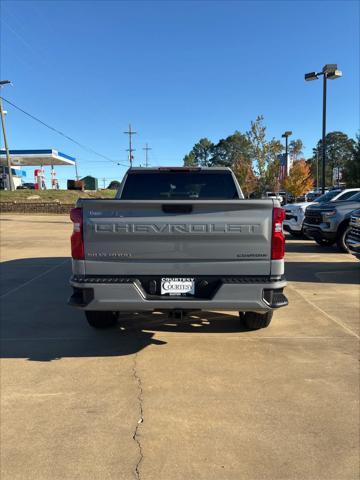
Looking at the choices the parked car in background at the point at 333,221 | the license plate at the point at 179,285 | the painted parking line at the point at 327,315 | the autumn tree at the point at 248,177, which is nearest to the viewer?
the license plate at the point at 179,285

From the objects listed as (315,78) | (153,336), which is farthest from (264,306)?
(315,78)

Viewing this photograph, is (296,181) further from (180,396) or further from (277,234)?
(180,396)

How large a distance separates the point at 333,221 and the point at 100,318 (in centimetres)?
810

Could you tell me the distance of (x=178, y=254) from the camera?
13.1 feet

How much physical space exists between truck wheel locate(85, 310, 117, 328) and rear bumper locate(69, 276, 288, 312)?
1.09m

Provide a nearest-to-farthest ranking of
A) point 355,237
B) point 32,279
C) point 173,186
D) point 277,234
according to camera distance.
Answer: point 277,234 < point 173,186 < point 355,237 < point 32,279

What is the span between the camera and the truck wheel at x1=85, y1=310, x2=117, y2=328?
5133 millimetres

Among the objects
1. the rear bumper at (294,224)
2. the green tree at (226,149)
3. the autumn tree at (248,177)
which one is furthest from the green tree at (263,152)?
the green tree at (226,149)

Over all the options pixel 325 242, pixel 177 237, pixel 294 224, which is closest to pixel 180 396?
pixel 177 237

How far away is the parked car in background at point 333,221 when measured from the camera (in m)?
11.4

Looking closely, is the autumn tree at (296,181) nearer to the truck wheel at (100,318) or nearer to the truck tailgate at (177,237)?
the truck wheel at (100,318)

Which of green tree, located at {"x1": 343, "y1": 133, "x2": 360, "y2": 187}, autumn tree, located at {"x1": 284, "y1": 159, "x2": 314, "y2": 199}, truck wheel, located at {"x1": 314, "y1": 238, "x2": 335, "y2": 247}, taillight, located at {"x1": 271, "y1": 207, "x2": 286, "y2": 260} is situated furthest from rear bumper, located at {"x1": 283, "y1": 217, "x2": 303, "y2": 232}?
autumn tree, located at {"x1": 284, "y1": 159, "x2": 314, "y2": 199}

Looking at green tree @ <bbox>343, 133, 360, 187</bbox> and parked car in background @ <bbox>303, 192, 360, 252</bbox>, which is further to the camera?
green tree @ <bbox>343, 133, 360, 187</bbox>

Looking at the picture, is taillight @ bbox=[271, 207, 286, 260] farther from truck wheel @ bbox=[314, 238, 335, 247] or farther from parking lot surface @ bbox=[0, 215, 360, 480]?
truck wheel @ bbox=[314, 238, 335, 247]
